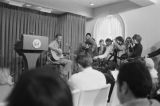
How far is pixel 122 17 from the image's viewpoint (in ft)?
23.2

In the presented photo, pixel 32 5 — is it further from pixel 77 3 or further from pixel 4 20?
pixel 77 3

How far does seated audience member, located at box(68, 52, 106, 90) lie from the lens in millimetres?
2131

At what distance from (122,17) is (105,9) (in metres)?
0.84

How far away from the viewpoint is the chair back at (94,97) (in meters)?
1.85

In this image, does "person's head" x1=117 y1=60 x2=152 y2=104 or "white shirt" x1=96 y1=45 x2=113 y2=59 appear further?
"white shirt" x1=96 y1=45 x2=113 y2=59

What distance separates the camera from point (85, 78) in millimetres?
2186

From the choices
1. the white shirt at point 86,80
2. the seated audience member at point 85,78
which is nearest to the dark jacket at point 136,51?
the seated audience member at point 85,78

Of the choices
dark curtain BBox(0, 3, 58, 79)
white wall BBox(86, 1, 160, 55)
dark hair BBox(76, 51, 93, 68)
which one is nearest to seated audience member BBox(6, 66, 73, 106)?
dark hair BBox(76, 51, 93, 68)

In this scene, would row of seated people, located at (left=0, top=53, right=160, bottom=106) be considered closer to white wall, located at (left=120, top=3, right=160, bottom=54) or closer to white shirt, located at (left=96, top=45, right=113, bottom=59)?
white shirt, located at (left=96, top=45, right=113, bottom=59)

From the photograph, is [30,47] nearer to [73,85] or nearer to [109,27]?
[109,27]

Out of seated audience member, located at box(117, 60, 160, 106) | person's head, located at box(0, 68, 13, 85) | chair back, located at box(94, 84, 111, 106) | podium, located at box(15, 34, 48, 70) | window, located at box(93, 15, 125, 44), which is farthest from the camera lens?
window, located at box(93, 15, 125, 44)

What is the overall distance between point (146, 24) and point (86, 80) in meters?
4.76

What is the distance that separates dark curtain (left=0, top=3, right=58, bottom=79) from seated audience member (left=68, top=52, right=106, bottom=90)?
4.50 metres

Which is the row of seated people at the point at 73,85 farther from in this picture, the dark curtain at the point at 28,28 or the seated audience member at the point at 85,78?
the dark curtain at the point at 28,28
